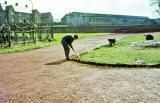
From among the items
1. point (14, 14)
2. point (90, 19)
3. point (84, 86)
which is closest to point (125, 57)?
point (84, 86)

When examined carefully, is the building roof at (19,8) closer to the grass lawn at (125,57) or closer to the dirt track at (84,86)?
the grass lawn at (125,57)

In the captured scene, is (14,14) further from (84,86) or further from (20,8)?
(84,86)

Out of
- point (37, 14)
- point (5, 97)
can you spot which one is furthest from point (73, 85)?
point (37, 14)

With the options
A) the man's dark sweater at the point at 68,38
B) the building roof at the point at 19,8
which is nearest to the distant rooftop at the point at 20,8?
the building roof at the point at 19,8

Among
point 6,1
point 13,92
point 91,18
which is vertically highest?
point 6,1

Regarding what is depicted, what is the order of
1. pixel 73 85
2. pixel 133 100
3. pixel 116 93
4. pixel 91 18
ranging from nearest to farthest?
1. pixel 133 100
2. pixel 116 93
3. pixel 73 85
4. pixel 91 18

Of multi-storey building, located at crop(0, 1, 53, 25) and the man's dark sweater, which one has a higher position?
multi-storey building, located at crop(0, 1, 53, 25)

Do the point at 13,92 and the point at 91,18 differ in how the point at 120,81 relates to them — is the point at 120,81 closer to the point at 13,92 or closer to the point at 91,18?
the point at 13,92

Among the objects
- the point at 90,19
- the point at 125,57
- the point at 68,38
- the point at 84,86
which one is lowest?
the point at 84,86

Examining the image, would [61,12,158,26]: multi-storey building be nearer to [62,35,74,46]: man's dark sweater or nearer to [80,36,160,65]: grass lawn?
[80,36,160,65]: grass lawn

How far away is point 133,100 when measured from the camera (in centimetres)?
525

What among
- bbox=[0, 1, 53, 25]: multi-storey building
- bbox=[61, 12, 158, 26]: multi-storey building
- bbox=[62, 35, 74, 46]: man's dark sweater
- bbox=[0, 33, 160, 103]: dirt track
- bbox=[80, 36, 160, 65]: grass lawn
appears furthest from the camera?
bbox=[0, 1, 53, 25]: multi-storey building

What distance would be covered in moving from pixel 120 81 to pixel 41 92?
2.80 meters

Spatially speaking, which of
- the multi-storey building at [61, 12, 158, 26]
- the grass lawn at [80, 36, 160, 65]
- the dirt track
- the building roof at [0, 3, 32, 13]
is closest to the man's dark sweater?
the grass lawn at [80, 36, 160, 65]
